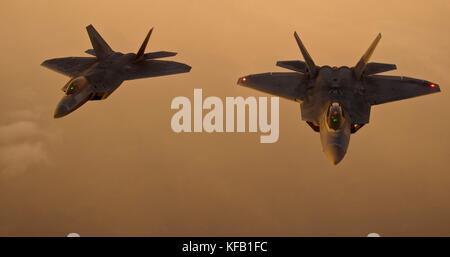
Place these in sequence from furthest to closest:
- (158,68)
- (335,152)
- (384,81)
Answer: (158,68)
(384,81)
(335,152)

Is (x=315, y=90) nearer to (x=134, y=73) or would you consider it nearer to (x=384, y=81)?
(x=384, y=81)

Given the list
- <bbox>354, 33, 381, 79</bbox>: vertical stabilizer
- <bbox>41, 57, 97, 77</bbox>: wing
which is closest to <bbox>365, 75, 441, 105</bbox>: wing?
<bbox>354, 33, 381, 79</bbox>: vertical stabilizer

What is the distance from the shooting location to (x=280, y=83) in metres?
33.4

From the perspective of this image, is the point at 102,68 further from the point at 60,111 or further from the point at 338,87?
the point at 338,87

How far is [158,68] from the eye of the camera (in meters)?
35.8

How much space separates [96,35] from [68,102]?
620 centimetres

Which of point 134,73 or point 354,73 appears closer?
point 354,73

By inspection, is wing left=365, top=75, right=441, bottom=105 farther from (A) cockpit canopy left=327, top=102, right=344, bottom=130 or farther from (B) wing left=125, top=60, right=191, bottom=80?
(B) wing left=125, top=60, right=191, bottom=80

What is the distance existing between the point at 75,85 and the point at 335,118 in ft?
46.7

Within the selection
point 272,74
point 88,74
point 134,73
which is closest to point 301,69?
point 272,74

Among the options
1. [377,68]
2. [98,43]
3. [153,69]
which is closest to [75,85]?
[98,43]

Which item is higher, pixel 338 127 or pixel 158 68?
pixel 158 68

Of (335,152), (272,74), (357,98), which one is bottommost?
(335,152)

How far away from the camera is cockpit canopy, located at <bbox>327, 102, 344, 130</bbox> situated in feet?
89.9
